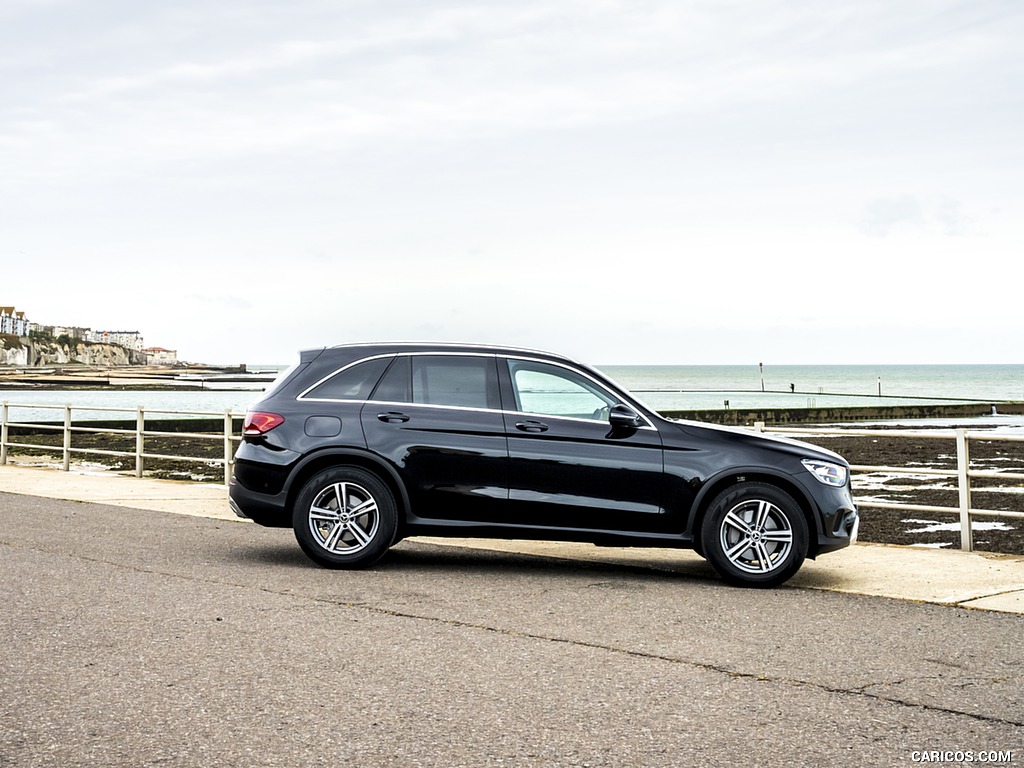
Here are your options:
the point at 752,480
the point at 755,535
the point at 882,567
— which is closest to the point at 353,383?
the point at 752,480

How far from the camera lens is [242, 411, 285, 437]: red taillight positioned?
945 centimetres

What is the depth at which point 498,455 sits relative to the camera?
9.09 metres

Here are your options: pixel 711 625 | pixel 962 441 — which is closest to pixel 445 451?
pixel 711 625

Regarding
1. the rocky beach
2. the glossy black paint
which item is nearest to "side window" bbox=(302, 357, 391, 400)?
the glossy black paint

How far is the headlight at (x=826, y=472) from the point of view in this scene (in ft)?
28.9

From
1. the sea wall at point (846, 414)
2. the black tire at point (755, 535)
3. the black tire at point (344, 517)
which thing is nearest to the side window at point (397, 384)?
the black tire at point (344, 517)

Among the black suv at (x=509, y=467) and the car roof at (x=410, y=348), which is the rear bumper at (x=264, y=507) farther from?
the car roof at (x=410, y=348)

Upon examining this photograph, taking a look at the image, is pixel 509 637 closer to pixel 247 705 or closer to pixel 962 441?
pixel 247 705

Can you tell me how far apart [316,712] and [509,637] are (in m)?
1.86

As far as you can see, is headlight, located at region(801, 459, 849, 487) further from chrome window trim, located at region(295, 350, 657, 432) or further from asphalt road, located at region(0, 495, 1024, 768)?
chrome window trim, located at region(295, 350, 657, 432)

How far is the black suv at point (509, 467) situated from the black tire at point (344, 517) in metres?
0.01

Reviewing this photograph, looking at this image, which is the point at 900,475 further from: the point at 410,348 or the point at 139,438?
the point at 410,348

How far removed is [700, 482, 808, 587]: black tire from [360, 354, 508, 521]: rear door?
159cm

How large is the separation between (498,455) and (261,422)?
191 cm
